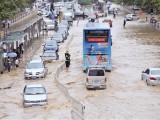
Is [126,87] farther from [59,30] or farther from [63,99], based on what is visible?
[59,30]

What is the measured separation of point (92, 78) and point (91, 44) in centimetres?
630

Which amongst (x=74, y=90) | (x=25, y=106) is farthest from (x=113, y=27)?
(x=25, y=106)

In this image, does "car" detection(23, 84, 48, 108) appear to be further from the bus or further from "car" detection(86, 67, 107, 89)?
the bus

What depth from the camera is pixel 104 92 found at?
118 ft

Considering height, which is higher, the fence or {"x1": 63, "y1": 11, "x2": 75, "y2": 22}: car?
the fence

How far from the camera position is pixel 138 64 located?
48.8m

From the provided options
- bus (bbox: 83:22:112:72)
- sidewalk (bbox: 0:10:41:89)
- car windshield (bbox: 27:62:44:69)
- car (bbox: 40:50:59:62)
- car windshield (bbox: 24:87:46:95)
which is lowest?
sidewalk (bbox: 0:10:41:89)

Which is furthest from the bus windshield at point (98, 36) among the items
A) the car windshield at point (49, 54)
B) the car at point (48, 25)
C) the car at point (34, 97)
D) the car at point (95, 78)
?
the car at point (48, 25)

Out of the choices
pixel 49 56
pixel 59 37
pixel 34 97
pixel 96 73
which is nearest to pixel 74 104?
pixel 34 97

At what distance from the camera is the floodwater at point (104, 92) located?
30000 mm

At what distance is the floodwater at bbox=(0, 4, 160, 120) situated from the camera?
1181 inches

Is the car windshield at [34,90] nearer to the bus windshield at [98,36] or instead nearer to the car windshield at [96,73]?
the car windshield at [96,73]

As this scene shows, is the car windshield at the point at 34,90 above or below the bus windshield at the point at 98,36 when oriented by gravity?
below

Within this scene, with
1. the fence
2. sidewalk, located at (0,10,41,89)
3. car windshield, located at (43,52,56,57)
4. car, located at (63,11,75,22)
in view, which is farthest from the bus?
car, located at (63,11,75,22)
